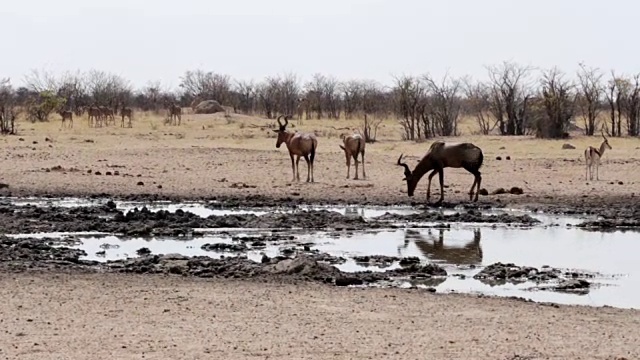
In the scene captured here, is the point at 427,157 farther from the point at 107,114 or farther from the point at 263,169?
the point at 107,114

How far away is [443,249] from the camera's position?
1538 cm

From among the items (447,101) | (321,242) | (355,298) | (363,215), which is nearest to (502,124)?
(447,101)

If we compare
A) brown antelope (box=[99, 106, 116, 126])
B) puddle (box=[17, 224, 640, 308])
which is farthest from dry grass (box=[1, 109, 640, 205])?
puddle (box=[17, 224, 640, 308])

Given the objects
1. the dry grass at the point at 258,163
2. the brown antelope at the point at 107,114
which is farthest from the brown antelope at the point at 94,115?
the dry grass at the point at 258,163

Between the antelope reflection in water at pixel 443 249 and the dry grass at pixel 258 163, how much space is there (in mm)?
5824

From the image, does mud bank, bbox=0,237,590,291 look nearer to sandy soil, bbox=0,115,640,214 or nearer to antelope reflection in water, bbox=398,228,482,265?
antelope reflection in water, bbox=398,228,482,265

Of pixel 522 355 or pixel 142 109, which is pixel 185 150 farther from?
pixel 142 109

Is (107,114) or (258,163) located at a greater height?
(107,114)

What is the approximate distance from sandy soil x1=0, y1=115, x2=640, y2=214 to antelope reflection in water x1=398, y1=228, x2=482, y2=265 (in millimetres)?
5359

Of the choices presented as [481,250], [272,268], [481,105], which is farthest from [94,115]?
[272,268]

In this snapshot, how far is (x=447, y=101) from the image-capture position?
1911 inches

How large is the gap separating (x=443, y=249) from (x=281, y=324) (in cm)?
641

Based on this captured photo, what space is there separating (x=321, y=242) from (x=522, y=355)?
7818 millimetres

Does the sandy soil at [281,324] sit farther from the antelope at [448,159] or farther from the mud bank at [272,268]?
the antelope at [448,159]
